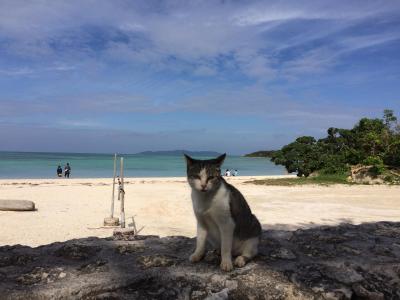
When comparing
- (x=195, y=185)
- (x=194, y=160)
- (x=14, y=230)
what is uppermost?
(x=194, y=160)

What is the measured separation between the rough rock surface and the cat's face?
2.55ft

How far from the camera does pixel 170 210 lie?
16641 millimetres

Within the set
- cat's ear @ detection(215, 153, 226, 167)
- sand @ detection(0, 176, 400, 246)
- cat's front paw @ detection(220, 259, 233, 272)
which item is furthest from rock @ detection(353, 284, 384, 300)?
sand @ detection(0, 176, 400, 246)

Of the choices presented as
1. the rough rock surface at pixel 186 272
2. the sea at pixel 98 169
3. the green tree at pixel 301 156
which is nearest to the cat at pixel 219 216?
the rough rock surface at pixel 186 272

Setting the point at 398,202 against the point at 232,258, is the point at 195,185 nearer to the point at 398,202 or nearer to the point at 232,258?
→ the point at 232,258

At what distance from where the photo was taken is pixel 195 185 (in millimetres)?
3600

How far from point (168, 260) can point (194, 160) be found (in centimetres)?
102

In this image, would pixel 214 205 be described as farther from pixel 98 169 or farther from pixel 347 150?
pixel 98 169

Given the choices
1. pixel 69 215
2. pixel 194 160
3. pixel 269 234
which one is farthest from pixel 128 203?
pixel 194 160

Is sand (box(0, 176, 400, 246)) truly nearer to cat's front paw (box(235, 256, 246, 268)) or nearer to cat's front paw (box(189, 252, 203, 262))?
cat's front paw (box(189, 252, 203, 262))

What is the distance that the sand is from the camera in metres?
12.7

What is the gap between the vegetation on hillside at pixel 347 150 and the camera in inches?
1072

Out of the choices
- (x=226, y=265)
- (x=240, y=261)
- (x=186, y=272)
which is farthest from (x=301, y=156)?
(x=186, y=272)

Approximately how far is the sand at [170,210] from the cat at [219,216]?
8035 mm
